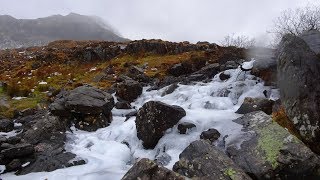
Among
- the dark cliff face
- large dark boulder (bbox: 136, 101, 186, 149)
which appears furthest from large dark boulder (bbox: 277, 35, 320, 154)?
the dark cliff face

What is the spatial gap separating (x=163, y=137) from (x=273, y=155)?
4803mm

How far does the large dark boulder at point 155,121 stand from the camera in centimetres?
1366

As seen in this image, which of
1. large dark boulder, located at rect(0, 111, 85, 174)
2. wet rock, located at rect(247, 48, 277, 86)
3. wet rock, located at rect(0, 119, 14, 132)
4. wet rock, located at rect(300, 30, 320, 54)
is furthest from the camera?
wet rock, located at rect(247, 48, 277, 86)

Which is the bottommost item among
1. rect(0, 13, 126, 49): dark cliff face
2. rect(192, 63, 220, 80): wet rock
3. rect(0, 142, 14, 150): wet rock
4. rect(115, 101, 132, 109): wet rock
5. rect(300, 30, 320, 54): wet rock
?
rect(0, 13, 126, 49): dark cliff face

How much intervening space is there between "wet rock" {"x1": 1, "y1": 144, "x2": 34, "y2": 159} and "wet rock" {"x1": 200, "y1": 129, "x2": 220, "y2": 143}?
19.9 ft

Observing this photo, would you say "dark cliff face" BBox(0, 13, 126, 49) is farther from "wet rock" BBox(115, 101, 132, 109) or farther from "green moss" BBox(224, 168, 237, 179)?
"green moss" BBox(224, 168, 237, 179)

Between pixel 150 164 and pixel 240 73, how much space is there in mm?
15062

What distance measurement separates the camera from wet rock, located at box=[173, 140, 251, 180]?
902cm

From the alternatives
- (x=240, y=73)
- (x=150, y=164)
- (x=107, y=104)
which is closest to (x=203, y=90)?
(x=240, y=73)

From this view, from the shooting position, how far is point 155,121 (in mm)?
13742

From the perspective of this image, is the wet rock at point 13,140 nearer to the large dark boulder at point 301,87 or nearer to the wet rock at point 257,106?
the wet rock at point 257,106

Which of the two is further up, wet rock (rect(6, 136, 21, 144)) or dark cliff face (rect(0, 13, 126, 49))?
wet rock (rect(6, 136, 21, 144))

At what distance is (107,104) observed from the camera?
17.4 m

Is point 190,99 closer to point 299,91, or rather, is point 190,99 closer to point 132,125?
point 132,125
